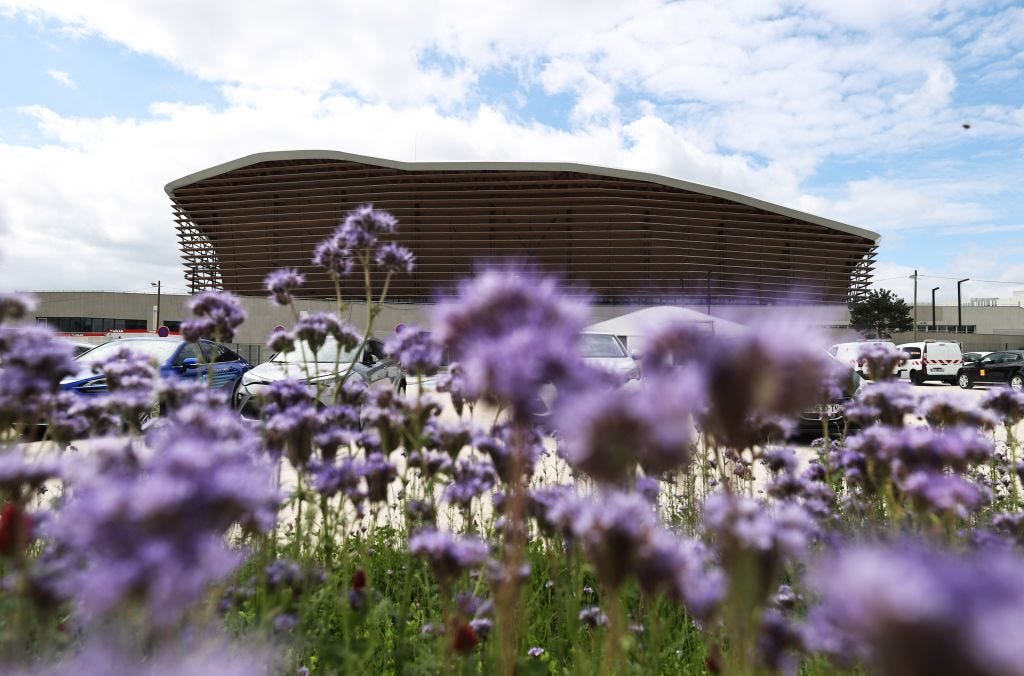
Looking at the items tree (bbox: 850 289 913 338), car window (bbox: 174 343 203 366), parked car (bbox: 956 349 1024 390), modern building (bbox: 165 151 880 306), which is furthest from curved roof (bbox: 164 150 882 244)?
car window (bbox: 174 343 203 366)

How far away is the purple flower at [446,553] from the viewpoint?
1567 millimetres

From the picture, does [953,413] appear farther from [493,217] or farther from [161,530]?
[493,217]

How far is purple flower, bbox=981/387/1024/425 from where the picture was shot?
2.65 metres

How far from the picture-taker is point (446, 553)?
63.8 inches

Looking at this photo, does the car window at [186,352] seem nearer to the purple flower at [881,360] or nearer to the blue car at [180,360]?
the blue car at [180,360]

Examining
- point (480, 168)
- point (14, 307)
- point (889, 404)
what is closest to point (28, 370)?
point (14, 307)

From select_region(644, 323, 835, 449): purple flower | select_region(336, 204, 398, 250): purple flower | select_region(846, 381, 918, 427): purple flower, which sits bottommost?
select_region(846, 381, 918, 427): purple flower

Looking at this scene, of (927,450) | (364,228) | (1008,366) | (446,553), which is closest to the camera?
(927,450)

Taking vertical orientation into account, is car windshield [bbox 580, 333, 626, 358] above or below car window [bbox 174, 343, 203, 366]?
above

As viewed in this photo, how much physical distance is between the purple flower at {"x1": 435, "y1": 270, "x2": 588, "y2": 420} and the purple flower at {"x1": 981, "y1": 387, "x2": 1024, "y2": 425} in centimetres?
245

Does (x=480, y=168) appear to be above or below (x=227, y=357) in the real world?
above

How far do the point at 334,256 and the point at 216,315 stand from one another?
0.67m

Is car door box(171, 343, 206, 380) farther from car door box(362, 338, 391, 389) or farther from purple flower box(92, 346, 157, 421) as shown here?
purple flower box(92, 346, 157, 421)

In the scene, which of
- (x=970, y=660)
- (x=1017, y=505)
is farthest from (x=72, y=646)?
(x=1017, y=505)
